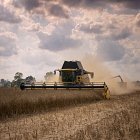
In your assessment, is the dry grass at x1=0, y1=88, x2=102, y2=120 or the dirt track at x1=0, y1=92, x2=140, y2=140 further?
the dry grass at x1=0, y1=88, x2=102, y2=120

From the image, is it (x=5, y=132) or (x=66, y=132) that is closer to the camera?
(x=66, y=132)

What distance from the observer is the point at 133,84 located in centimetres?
5353

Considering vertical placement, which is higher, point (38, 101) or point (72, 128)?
point (38, 101)

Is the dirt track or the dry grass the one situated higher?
the dry grass

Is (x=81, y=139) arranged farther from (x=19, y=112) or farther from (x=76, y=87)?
(x=76, y=87)

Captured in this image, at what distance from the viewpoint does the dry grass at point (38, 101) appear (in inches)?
700

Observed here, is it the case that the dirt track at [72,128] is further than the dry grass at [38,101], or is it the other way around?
the dry grass at [38,101]

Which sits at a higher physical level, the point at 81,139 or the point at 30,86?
the point at 30,86

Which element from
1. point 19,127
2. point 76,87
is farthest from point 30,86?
point 19,127

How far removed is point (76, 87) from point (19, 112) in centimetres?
862

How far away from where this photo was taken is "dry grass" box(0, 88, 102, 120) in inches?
700

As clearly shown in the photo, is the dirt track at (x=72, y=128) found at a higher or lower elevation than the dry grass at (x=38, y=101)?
lower

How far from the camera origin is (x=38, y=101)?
19.9 m

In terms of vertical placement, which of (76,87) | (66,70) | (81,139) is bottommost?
(81,139)
